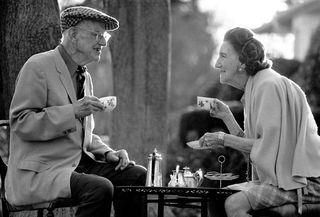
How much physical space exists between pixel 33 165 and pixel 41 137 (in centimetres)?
19

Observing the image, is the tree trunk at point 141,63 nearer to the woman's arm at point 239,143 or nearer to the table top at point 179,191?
the woman's arm at point 239,143

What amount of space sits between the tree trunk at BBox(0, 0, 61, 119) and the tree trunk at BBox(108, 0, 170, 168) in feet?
8.17

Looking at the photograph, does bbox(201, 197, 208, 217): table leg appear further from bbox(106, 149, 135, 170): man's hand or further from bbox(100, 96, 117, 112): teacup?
bbox(100, 96, 117, 112): teacup

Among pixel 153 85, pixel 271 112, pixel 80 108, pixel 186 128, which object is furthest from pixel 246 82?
pixel 186 128

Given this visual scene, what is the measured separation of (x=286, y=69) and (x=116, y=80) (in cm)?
526

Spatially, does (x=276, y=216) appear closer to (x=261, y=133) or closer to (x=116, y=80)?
(x=261, y=133)

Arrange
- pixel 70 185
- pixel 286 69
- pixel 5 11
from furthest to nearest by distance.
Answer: pixel 286 69 → pixel 5 11 → pixel 70 185

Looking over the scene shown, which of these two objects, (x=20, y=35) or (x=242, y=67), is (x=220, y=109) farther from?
(x=20, y=35)

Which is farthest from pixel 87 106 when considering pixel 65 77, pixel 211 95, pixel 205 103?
pixel 211 95

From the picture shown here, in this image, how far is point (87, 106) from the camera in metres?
4.83

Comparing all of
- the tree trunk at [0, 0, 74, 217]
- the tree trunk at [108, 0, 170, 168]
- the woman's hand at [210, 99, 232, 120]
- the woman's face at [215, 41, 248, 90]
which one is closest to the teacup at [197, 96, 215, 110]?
the woman's hand at [210, 99, 232, 120]

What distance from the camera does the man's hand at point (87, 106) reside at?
4828 millimetres

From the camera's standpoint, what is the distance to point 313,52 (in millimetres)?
12180

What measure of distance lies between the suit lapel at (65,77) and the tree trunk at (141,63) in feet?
11.0
